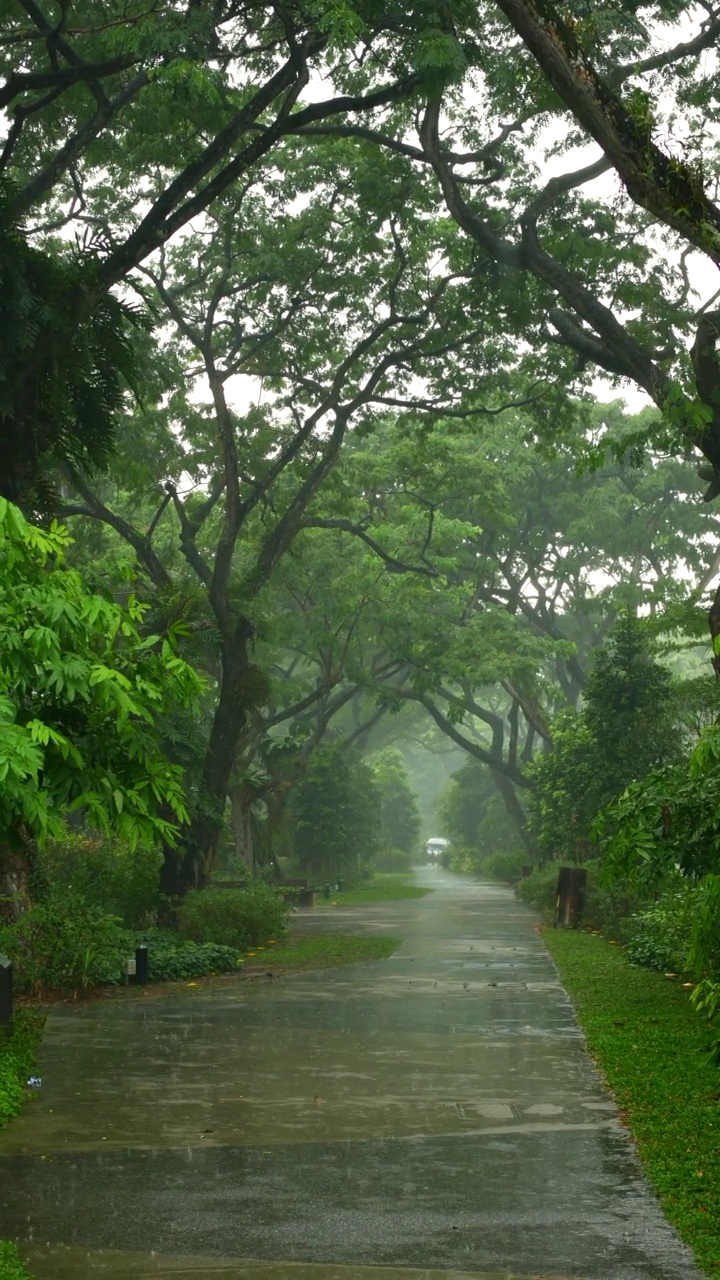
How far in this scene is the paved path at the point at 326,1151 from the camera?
6.13 meters

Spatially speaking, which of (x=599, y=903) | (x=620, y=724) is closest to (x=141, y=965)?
(x=599, y=903)

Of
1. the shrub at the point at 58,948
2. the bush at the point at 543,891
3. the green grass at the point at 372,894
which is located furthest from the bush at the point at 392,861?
the shrub at the point at 58,948

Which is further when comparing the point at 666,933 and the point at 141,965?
the point at 666,933

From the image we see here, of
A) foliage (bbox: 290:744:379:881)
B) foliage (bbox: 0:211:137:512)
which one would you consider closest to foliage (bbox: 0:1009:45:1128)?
foliage (bbox: 0:211:137:512)

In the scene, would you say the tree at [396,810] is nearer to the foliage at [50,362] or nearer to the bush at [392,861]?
the bush at [392,861]

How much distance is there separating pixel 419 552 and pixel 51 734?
30.7m

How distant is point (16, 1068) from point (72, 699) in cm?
487

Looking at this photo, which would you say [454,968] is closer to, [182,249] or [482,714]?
[182,249]

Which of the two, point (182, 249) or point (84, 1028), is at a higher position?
point (182, 249)

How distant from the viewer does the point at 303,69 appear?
19.0m

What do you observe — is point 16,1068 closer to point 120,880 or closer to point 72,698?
point 72,698

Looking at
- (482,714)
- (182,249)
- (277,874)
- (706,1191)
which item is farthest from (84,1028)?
(482,714)

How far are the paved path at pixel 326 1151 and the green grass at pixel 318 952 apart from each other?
4729 mm

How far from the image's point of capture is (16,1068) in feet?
33.9
